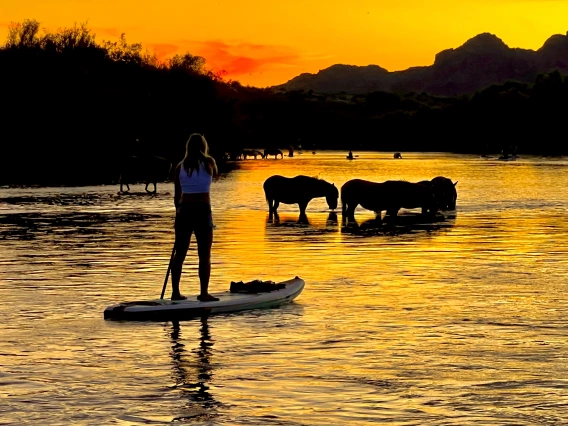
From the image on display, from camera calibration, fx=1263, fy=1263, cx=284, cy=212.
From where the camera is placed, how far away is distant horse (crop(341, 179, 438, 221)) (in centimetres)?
3484

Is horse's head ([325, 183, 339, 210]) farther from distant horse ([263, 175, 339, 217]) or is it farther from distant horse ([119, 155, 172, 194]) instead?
distant horse ([119, 155, 172, 194])

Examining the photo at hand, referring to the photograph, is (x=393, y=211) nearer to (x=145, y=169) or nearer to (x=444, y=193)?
(x=444, y=193)

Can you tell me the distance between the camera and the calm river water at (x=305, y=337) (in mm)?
9781

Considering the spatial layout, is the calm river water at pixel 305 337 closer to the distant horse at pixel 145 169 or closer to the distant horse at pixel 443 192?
the distant horse at pixel 443 192

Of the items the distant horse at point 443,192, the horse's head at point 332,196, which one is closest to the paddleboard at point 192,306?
the horse's head at point 332,196

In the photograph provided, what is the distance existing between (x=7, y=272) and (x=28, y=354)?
8118 mm

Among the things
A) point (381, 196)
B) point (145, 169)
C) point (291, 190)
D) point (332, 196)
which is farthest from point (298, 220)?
point (145, 169)

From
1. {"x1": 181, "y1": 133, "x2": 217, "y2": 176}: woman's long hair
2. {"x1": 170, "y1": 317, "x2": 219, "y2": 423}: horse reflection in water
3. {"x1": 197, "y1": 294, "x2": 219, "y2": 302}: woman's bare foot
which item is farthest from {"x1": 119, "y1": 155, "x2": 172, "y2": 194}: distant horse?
{"x1": 170, "y1": 317, "x2": 219, "y2": 423}: horse reflection in water

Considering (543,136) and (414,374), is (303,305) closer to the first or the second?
(414,374)

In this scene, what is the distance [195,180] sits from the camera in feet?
49.3

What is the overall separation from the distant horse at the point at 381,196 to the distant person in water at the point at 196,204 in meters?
19.4

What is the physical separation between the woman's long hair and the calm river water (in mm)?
1806

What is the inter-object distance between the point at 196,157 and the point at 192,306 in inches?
71.4

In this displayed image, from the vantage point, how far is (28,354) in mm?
12141
